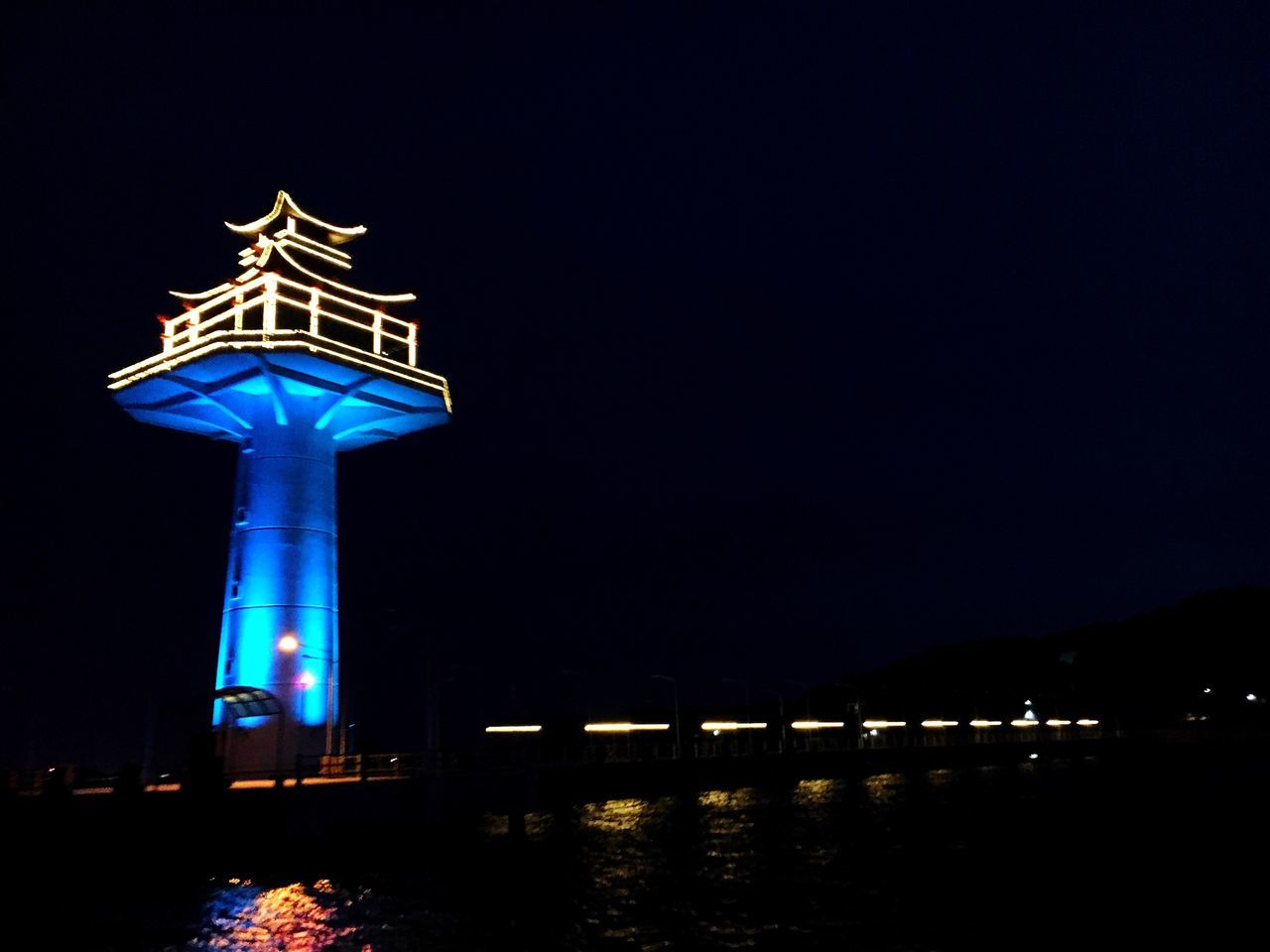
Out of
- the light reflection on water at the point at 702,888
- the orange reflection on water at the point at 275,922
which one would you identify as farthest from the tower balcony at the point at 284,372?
the orange reflection on water at the point at 275,922

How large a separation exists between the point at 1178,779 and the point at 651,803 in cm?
3840

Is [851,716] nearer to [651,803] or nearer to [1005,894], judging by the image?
[651,803]

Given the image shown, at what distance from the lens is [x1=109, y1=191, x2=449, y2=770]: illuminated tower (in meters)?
44.3

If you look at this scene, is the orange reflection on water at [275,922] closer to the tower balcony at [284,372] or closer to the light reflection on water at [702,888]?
the light reflection on water at [702,888]

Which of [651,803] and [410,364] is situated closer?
[410,364]

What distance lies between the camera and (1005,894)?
27.3 metres

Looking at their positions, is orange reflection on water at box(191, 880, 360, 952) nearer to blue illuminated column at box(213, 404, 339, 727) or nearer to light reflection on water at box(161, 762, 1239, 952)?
light reflection on water at box(161, 762, 1239, 952)

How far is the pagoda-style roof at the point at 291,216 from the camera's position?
50.8 m

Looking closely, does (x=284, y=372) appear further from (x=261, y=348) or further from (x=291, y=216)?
(x=291, y=216)

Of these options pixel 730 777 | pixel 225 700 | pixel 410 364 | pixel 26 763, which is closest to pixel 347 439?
pixel 410 364

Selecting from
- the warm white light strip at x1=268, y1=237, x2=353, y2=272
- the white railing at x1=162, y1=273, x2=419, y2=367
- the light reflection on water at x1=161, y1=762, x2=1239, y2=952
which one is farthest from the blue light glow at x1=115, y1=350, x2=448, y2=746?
the light reflection on water at x1=161, y1=762, x2=1239, y2=952

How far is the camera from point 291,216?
168 ft

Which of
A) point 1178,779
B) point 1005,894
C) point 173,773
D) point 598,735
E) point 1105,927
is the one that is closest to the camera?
point 1105,927

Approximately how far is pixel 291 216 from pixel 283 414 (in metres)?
10.3
